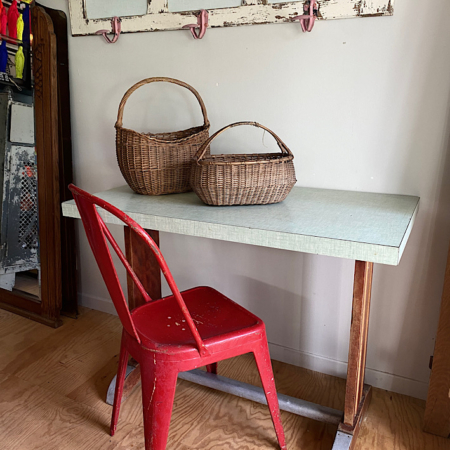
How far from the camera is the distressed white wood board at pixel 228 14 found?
4.85 feet

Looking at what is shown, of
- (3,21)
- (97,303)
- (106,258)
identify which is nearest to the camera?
(106,258)

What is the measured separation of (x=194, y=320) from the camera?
134 cm

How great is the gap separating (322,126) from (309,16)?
0.39 metres

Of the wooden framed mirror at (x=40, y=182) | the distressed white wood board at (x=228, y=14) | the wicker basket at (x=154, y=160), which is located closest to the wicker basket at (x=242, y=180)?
the wicker basket at (x=154, y=160)

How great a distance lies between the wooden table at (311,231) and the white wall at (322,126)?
6.1 inches

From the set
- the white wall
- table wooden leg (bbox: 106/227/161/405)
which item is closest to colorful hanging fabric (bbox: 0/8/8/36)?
the white wall

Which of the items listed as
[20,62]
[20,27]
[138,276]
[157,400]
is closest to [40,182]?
[20,62]

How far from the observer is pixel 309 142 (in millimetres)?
1682

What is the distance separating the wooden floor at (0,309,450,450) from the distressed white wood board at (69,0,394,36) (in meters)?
1.42

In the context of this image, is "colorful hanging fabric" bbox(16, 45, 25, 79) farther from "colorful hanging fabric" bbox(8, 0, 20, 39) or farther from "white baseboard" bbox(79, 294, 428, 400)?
"white baseboard" bbox(79, 294, 428, 400)

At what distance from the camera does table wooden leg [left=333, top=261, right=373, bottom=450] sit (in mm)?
1235

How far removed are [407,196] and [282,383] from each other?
2.97ft

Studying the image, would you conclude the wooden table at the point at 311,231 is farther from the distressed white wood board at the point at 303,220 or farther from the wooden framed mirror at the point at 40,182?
the wooden framed mirror at the point at 40,182

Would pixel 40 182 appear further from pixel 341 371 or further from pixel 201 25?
pixel 341 371
